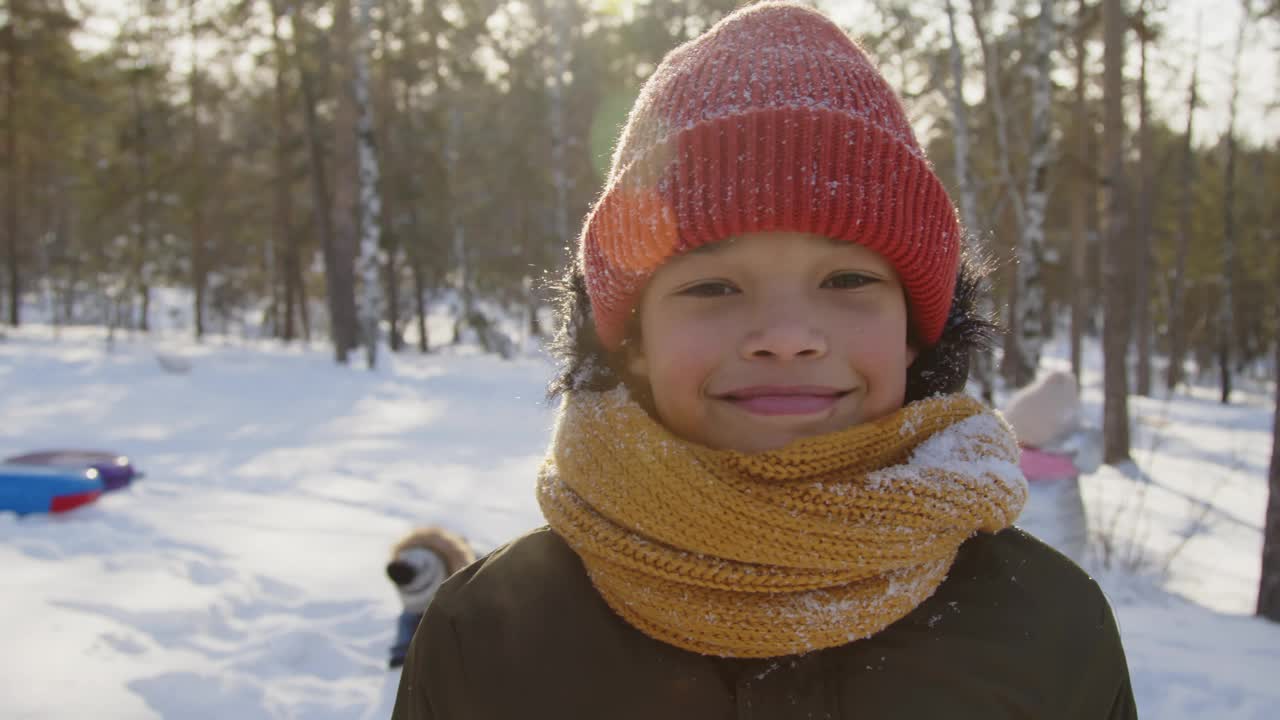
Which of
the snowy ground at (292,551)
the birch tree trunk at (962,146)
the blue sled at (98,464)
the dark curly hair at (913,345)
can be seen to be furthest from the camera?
the birch tree trunk at (962,146)

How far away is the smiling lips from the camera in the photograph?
1291mm

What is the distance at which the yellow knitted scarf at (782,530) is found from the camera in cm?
122

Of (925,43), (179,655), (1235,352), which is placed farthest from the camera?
(1235,352)

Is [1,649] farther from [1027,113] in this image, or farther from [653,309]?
[1027,113]

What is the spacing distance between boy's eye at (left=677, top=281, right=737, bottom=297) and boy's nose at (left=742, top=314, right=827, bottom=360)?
0.10m

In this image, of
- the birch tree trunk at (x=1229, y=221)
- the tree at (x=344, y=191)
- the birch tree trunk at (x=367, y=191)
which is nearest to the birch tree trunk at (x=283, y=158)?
the tree at (x=344, y=191)

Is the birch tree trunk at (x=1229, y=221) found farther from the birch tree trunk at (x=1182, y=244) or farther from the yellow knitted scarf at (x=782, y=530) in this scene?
the yellow knitted scarf at (x=782, y=530)

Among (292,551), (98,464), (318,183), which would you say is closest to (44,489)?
(98,464)

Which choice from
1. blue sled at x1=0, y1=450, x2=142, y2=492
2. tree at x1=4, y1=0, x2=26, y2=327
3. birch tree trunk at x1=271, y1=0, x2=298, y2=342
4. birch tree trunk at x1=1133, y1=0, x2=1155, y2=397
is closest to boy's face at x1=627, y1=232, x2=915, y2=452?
blue sled at x1=0, y1=450, x2=142, y2=492

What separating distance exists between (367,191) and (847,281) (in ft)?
44.5

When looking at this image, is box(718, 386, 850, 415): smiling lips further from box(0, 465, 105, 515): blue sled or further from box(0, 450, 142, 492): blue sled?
box(0, 450, 142, 492): blue sled

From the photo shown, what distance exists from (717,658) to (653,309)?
22.9 inches

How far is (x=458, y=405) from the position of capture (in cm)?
1106

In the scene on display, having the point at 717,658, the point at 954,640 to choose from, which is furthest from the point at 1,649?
the point at 954,640
